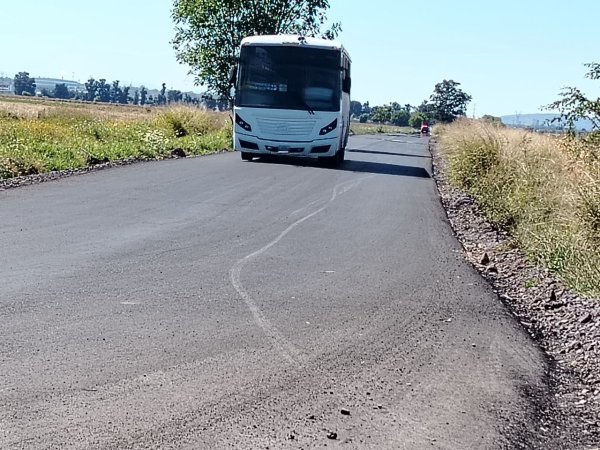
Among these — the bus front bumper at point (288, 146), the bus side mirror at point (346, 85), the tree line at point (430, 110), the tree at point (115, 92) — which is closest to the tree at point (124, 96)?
the tree at point (115, 92)

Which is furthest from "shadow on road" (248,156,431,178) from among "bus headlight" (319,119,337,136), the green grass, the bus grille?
the green grass

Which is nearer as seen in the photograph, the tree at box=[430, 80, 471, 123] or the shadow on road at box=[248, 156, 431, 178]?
the shadow on road at box=[248, 156, 431, 178]

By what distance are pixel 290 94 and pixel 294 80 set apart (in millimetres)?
395

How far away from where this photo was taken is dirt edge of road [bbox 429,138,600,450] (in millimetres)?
5344

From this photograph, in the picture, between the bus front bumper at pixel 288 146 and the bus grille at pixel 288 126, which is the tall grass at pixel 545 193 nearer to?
the bus front bumper at pixel 288 146

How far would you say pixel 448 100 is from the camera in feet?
303

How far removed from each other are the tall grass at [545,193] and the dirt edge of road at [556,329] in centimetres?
25

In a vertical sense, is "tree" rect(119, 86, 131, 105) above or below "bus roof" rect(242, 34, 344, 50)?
below

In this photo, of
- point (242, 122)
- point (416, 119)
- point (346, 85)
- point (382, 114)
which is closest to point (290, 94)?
point (242, 122)

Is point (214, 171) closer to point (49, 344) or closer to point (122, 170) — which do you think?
point (122, 170)

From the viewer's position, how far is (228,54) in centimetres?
4091

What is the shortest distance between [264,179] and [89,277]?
39.2ft

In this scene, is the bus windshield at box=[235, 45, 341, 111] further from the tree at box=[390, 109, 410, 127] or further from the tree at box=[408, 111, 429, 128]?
the tree at box=[390, 109, 410, 127]

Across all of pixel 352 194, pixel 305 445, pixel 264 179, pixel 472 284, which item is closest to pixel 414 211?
pixel 352 194
